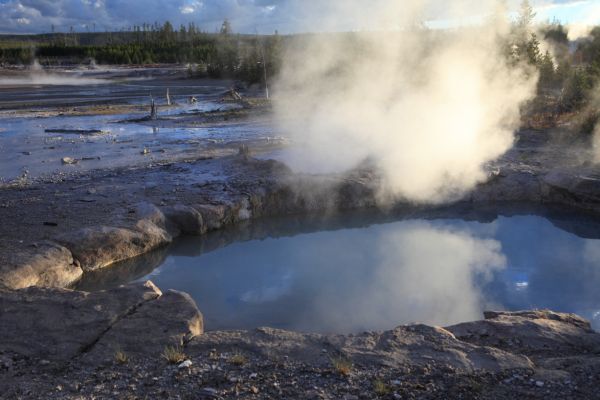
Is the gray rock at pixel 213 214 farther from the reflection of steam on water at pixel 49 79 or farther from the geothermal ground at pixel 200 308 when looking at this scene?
the reflection of steam on water at pixel 49 79

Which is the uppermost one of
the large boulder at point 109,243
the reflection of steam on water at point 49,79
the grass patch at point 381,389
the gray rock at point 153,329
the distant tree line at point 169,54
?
the distant tree line at point 169,54

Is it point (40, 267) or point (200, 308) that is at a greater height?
point (40, 267)

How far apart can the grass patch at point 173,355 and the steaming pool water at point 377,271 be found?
1016 millimetres

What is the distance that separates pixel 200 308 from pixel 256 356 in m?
1.39

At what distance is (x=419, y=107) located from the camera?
26.3 ft

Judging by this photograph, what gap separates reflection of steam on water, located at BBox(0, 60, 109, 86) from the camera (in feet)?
96.1

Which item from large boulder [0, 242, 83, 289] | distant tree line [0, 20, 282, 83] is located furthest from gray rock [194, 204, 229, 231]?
distant tree line [0, 20, 282, 83]

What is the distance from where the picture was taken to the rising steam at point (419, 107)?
23.6ft

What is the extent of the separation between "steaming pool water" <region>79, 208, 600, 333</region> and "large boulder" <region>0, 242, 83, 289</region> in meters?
0.20

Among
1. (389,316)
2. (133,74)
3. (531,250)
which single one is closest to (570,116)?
(531,250)

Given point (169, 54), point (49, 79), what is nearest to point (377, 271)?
point (49, 79)

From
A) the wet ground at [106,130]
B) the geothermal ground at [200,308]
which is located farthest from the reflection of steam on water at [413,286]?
the wet ground at [106,130]

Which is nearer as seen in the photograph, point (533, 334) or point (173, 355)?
point (173, 355)

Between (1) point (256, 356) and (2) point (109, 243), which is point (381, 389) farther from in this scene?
(2) point (109, 243)
